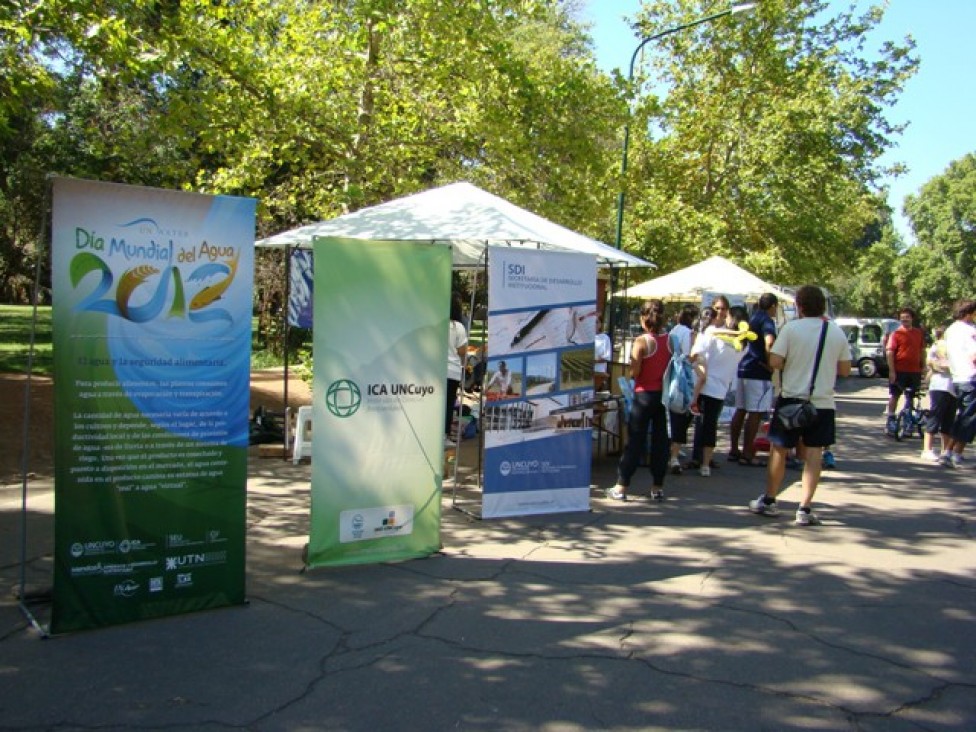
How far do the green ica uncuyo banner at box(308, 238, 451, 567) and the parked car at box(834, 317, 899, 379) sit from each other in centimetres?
2849

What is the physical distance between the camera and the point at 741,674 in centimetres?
406

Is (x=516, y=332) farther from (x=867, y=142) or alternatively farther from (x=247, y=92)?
(x=867, y=142)

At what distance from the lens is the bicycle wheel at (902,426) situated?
13102mm

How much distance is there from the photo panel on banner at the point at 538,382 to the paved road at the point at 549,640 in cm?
35

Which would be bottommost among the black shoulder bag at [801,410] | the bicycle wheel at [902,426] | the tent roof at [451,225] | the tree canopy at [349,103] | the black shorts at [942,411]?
the bicycle wheel at [902,426]

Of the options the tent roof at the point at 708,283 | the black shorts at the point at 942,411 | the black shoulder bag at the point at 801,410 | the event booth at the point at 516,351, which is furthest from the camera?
the tent roof at the point at 708,283

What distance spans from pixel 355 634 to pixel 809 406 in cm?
421

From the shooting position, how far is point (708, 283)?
46.4ft

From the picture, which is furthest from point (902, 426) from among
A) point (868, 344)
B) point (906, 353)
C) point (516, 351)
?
point (868, 344)

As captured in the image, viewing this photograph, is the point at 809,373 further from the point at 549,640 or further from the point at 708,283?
the point at 708,283

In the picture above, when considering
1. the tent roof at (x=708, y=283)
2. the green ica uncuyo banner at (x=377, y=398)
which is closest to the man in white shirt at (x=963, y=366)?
the tent roof at (x=708, y=283)

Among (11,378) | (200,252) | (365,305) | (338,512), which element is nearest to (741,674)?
(338,512)

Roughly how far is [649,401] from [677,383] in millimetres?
606

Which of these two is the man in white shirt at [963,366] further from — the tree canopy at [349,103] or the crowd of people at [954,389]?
the tree canopy at [349,103]
